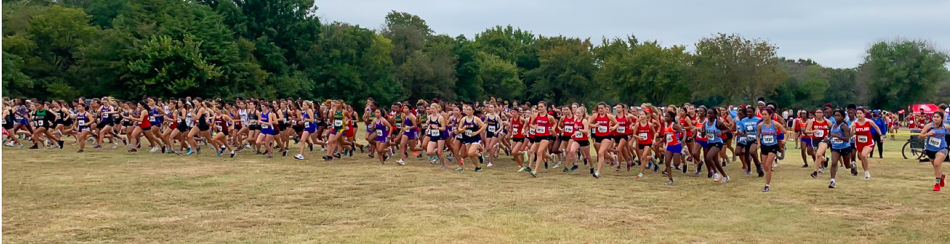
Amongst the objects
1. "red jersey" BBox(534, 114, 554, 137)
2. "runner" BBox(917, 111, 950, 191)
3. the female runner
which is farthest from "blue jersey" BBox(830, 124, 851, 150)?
"red jersey" BBox(534, 114, 554, 137)

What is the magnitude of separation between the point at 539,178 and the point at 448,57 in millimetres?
65471

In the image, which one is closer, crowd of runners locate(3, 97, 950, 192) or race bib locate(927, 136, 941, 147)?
race bib locate(927, 136, 941, 147)

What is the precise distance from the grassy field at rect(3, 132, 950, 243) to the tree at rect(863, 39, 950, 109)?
67597mm

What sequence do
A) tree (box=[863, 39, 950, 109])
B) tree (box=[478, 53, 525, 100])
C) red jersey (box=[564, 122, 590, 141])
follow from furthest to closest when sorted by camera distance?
tree (box=[478, 53, 525, 100]) < tree (box=[863, 39, 950, 109]) < red jersey (box=[564, 122, 590, 141])

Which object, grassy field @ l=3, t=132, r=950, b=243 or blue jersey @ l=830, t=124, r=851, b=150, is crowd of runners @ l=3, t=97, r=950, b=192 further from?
grassy field @ l=3, t=132, r=950, b=243

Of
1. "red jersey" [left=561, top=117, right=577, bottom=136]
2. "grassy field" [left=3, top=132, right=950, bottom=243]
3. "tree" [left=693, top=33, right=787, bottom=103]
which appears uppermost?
"tree" [left=693, top=33, right=787, bottom=103]

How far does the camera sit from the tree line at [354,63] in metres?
51.7

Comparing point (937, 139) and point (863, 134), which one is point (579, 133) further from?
point (937, 139)

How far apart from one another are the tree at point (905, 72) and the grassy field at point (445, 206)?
67597 mm

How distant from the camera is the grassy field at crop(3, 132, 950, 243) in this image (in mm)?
9344

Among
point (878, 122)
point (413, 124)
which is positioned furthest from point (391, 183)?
point (878, 122)

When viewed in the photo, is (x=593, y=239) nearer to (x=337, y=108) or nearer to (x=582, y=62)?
(x=337, y=108)

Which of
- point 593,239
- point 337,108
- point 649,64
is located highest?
point 649,64

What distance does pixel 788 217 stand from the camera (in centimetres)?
1084
